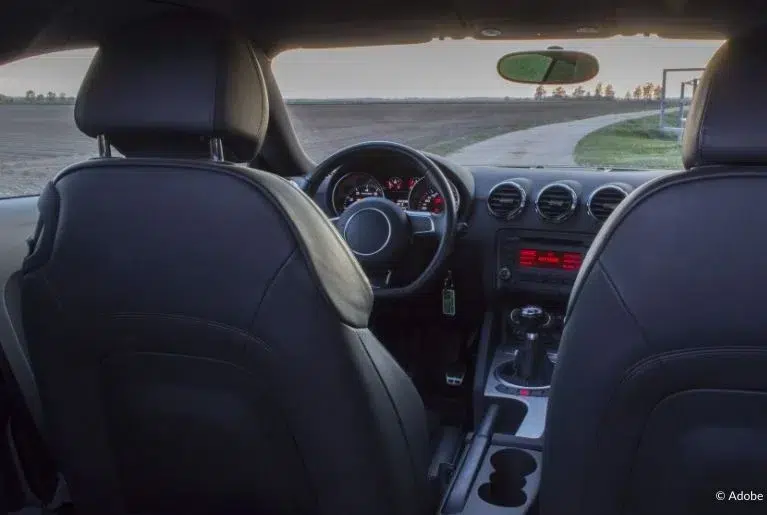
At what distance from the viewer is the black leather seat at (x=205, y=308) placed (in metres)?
1.68

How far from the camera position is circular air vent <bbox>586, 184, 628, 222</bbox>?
3.15m

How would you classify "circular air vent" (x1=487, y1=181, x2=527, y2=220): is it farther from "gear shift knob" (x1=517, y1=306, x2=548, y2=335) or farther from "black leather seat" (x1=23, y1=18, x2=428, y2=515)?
"black leather seat" (x1=23, y1=18, x2=428, y2=515)

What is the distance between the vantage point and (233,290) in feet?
5.51

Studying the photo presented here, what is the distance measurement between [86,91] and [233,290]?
1.99 feet

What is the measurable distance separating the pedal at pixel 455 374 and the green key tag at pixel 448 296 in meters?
0.24

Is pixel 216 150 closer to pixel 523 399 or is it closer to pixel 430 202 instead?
pixel 430 202

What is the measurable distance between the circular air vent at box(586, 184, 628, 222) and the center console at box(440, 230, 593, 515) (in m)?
0.12

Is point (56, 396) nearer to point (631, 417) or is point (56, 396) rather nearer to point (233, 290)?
point (233, 290)

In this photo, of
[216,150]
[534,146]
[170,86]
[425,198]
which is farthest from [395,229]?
[170,86]

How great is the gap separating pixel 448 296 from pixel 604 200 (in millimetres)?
790

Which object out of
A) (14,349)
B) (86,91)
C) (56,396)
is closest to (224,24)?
(86,91)

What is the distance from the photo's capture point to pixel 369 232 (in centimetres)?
321

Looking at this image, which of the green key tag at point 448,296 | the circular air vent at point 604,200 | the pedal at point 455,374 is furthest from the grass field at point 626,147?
the pedal at point 455,374
